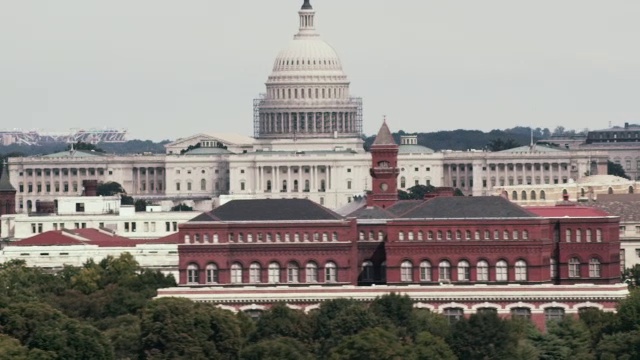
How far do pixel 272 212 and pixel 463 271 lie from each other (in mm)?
9732

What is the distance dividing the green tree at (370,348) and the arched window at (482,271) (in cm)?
2637

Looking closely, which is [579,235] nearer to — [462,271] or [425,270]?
[462,271]

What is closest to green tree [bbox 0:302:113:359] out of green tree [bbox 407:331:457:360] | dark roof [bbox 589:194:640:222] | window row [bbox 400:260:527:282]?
green tree [bbox 407:331:457:360]

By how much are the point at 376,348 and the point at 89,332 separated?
34.7 feet

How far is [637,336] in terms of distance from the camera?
13700 cm

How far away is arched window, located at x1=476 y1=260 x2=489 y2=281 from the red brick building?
0.14 ft

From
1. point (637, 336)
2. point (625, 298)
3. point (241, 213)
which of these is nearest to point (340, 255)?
point (241, 213)

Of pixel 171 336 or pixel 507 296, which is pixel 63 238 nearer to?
pixel 507 296

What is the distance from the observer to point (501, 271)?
532 feet

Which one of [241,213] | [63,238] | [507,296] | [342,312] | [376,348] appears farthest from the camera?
[63,238]

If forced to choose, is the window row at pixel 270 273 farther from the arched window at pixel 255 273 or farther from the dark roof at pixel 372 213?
the dark roof at pixel 372 213

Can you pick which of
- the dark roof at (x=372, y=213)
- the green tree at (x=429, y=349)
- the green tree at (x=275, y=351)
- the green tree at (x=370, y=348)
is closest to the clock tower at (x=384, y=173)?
the dark roof at (x=372, y=213)

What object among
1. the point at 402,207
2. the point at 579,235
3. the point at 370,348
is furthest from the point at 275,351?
the point at 402,207

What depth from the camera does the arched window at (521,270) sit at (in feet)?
531
